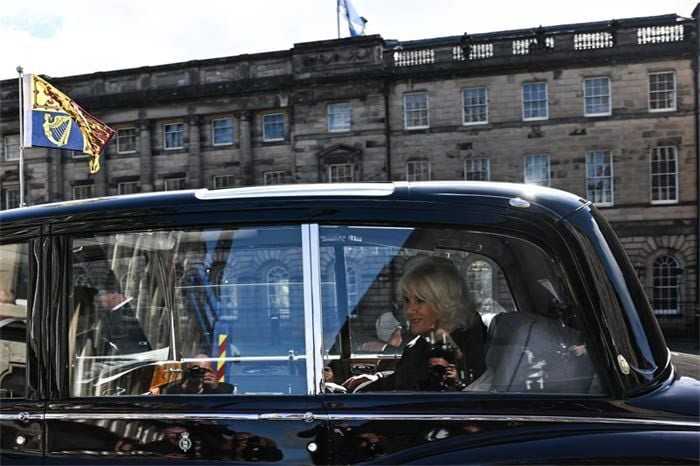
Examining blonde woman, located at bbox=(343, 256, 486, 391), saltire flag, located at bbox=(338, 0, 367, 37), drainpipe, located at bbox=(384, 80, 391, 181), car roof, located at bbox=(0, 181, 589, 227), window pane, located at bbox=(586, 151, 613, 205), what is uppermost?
saltire flag, located at bbox=(338, 0, 367, 37)

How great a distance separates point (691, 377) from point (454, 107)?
30.0 metres

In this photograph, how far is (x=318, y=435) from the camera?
1.82 m

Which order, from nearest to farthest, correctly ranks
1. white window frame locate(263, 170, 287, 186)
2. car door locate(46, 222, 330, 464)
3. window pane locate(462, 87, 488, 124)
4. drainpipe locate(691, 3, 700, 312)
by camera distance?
1. car door locate(46, 222, 330, 464)
2. drainpipe locate(691, 3, 700, 312)
3. window pane locate(462, 87, 488, 124)
4. white window frame locate(263, 170, 287, 186)

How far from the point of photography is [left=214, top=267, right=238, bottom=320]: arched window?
208 centimetres

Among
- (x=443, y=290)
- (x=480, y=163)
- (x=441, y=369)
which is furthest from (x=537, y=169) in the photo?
(x=441, y=369)

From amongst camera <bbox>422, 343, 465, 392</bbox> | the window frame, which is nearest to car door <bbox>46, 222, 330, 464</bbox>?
camera <bbox>422, 343, 465, 392</bbox>

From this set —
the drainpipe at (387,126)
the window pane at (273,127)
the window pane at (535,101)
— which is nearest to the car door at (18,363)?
the drainpipe at (387,126)

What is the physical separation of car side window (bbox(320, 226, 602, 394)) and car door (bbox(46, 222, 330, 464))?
159 mm

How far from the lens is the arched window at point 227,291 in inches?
81.7

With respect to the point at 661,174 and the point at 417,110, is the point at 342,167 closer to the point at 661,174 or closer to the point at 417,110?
the point at 417,110

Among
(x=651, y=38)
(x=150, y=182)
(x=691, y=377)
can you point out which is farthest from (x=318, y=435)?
(x=150, y=182)

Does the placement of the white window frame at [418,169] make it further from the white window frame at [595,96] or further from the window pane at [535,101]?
the white window frame at [595,96]

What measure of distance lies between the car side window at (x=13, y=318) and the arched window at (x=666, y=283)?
30041 millimetres

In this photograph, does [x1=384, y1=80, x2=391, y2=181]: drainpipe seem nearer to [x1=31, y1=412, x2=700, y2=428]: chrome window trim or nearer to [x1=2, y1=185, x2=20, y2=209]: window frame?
[x1=2, y1=185, x2=20, y2=209]: window frame
